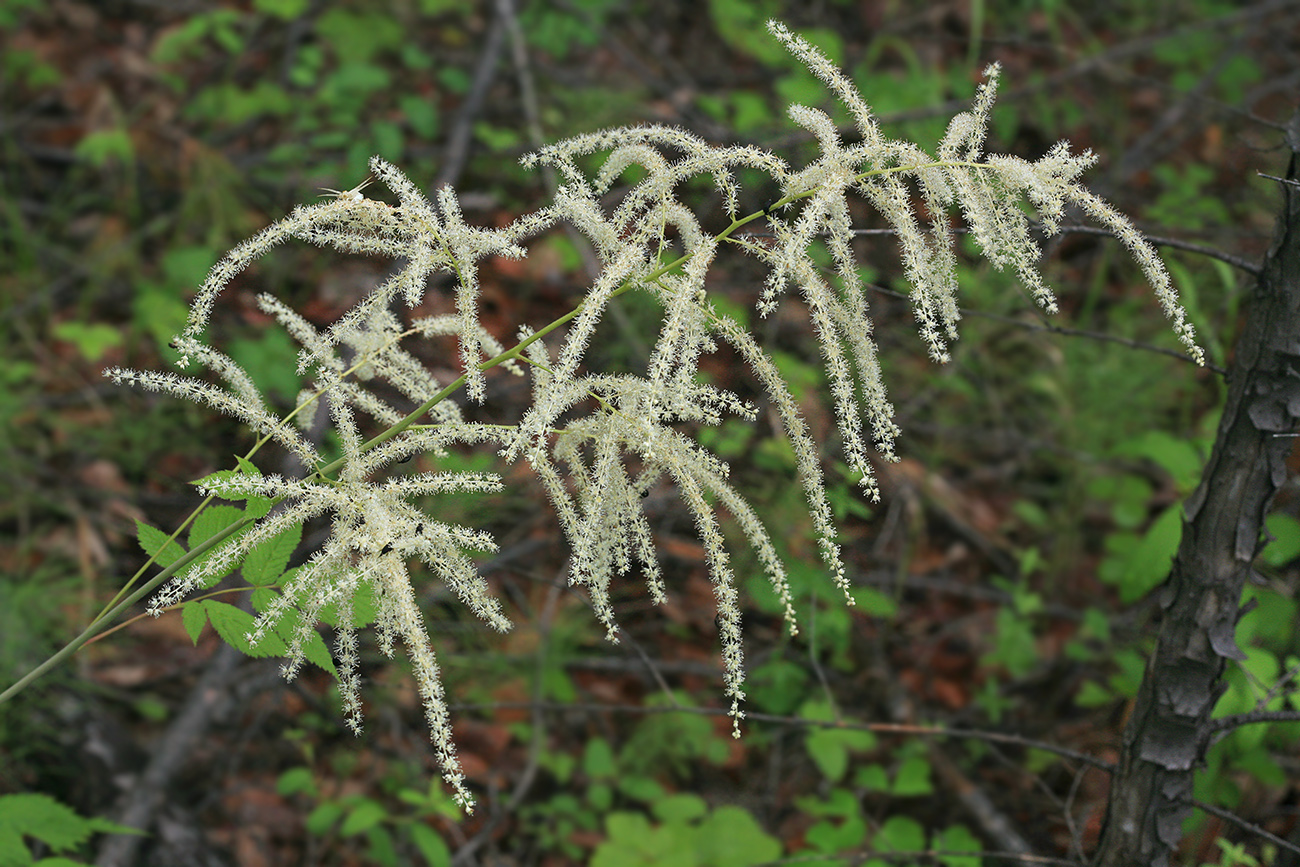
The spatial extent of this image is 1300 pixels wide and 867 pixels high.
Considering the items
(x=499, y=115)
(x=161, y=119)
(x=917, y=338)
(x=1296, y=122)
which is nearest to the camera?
(x=1296, y=122)

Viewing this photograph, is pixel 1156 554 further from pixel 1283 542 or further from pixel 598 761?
pixel 598 761

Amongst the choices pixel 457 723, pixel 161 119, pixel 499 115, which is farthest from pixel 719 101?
pixel 457 723

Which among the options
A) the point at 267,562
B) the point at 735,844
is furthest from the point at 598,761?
the point at 267,562

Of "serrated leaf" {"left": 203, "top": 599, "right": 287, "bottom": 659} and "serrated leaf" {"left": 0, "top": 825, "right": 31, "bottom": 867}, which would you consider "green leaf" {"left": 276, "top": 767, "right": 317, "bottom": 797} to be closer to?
"serrated leaf" {"left": 0, "top": 825, "right": 31, "bottom": 867}

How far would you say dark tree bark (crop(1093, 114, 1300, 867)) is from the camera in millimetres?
2197

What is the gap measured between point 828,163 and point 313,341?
3.82ft

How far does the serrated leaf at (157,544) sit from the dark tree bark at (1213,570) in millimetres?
2423

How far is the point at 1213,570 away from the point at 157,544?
253 cm

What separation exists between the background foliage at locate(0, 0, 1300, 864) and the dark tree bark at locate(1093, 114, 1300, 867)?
28 centimetres

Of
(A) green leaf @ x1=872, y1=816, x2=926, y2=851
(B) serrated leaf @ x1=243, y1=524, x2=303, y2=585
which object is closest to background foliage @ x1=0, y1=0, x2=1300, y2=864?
(A) green leaf @ x1=872, y1=816, x2=926, y2=851

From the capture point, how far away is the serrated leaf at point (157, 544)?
212 cm

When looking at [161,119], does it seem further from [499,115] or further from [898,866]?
[898,866]

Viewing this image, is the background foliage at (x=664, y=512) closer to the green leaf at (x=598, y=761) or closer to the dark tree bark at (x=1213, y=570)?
the green leaf at (x=598, y=761)

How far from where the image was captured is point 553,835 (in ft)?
12.7
